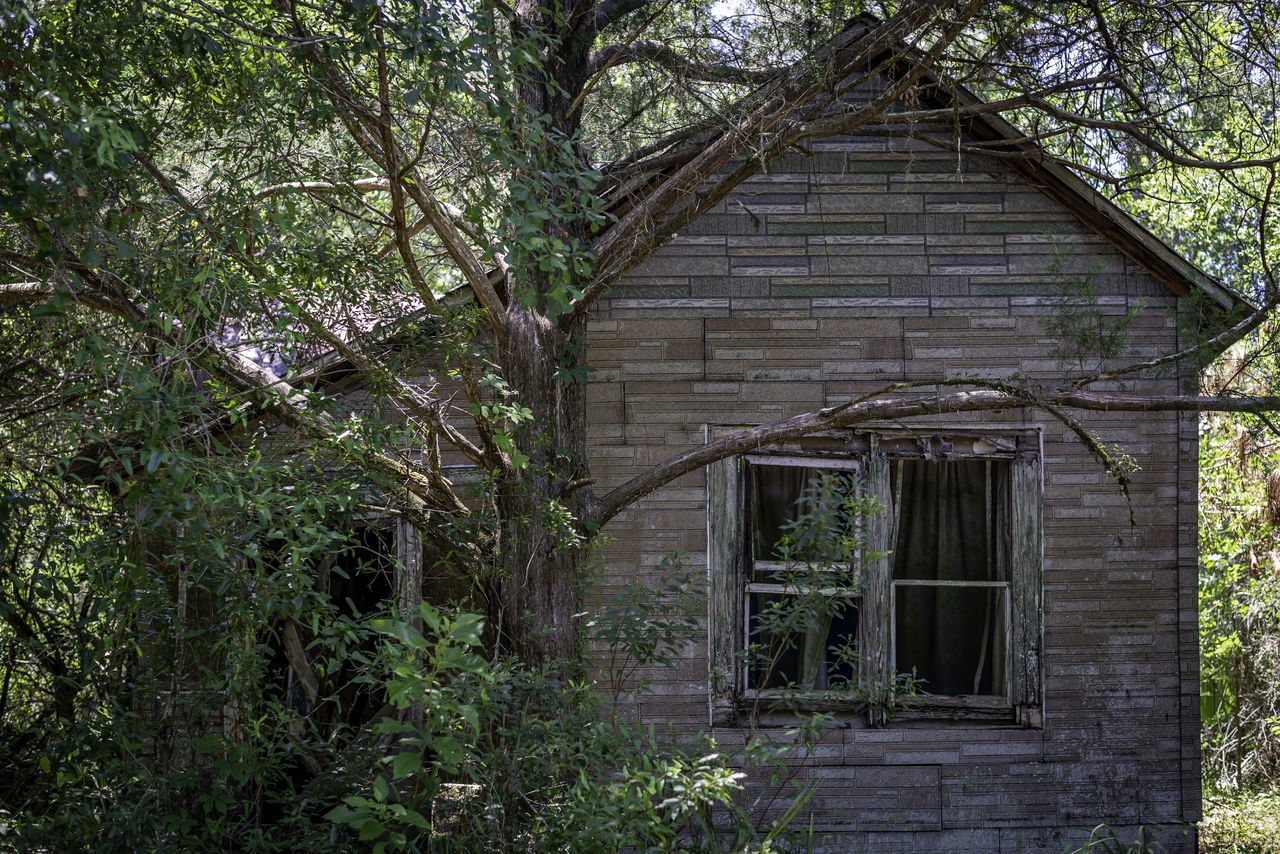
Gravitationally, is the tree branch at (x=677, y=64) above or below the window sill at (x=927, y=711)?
above

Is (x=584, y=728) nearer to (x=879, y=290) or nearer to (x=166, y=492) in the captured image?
(x=166, y=492)

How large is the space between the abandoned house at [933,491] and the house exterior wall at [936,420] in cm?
1

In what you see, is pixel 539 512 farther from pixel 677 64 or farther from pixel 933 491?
pixel 933 491

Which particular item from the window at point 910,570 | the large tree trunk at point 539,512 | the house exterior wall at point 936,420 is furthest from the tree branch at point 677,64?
the window at point 910,570

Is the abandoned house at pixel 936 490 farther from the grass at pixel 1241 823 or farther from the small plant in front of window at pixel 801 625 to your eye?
the grass at pixel 1241 823

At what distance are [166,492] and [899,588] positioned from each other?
175 inches

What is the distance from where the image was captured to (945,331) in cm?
630

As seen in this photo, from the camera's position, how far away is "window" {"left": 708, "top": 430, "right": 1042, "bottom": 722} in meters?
6.02

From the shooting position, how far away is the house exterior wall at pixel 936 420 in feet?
19.6

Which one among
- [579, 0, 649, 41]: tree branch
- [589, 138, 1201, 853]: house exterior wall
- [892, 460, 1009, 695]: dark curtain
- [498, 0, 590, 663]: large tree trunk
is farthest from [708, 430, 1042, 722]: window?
[579, 0, 649, 41]: tree branch

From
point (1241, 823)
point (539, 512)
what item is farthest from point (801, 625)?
point (1241, 823)

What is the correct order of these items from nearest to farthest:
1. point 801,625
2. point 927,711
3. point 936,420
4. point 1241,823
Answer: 1. point 801,625
2. point 927,711
3. point 936,420
4. point 1241,823

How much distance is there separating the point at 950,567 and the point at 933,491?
0.48 metres

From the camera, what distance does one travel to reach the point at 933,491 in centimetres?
627
